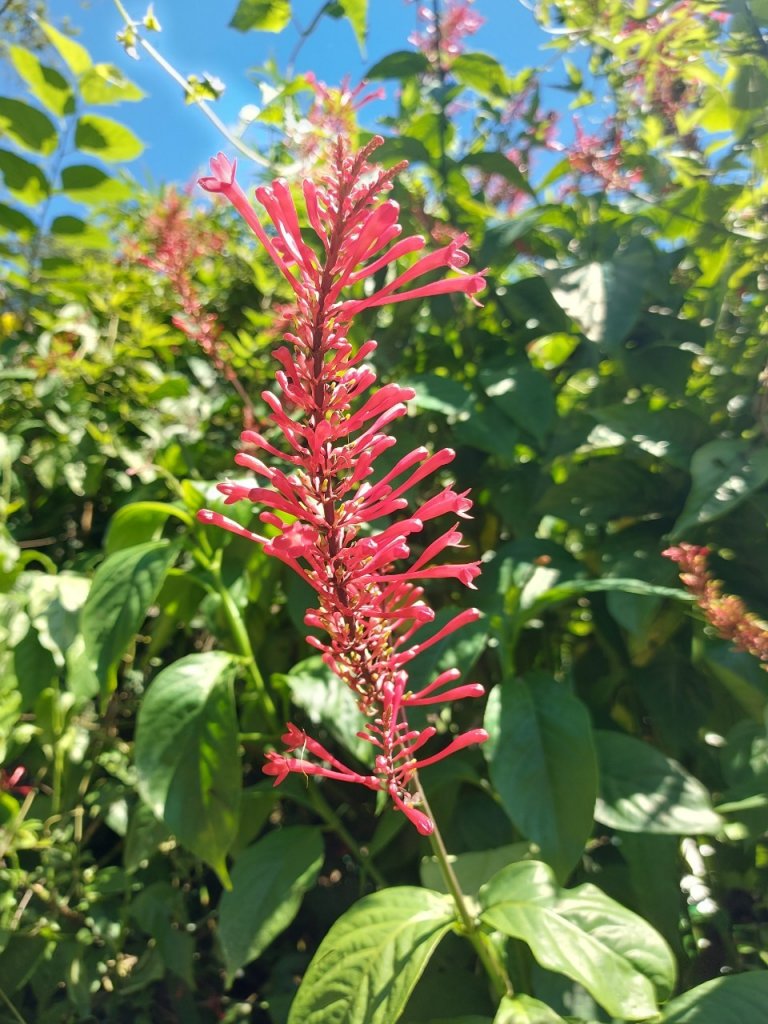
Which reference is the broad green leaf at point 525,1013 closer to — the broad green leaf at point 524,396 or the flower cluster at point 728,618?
the flower cluster at point 728,618

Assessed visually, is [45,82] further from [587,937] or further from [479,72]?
[587,937]

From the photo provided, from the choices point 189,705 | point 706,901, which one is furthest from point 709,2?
point 706,901

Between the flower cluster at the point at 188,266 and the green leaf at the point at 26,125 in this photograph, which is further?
the green leaf at the point at 26,125

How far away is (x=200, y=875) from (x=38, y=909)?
235 millimetres

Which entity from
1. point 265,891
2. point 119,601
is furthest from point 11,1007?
point 119,601

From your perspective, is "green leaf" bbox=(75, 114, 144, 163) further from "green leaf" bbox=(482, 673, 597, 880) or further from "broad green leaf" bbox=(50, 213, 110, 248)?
"green leaf" bbox=(482, 673, 597, 880)

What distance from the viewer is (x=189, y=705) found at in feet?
2.91

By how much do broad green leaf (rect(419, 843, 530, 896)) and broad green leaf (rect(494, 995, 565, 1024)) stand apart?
21cm

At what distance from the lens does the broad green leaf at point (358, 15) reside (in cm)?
118

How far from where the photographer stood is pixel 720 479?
98 cm

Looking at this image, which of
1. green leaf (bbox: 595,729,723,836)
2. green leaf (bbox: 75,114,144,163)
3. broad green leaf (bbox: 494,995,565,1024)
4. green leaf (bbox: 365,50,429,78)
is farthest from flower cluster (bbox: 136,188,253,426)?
broad green leaf (bbox: 494,995,565,1024)

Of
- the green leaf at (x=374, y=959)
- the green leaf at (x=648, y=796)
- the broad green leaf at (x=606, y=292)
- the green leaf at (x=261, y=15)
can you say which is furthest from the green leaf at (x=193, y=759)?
the green leaf at (x=261, y=15)

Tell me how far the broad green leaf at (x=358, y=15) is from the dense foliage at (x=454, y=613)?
6 centimetres

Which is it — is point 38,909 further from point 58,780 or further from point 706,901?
point 706,901
